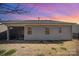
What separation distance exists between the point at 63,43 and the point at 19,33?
150 cm

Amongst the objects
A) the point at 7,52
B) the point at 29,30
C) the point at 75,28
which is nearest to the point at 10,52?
the point at 7,52

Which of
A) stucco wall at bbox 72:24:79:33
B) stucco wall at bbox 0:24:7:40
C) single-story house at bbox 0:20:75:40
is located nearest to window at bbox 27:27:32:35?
single-story house at bbox 0:20:75:40

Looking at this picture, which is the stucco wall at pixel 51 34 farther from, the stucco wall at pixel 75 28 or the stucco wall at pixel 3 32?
the stucco wall at pixel 3 32

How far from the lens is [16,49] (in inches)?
385

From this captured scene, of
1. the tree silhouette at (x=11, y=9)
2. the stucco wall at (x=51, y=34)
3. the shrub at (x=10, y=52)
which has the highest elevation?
the tree silhouette at (x=11, y=9)

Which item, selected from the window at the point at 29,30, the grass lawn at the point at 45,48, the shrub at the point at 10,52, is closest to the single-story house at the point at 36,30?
the window at the point at 29,30

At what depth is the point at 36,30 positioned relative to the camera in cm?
972

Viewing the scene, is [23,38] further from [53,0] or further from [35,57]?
[53,0]

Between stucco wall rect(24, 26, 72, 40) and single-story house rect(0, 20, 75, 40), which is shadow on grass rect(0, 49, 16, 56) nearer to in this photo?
single-story house rect(0, 20, 75, 40)

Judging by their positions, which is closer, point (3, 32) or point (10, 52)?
point (3, 32)

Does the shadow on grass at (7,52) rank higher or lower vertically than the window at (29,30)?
lower

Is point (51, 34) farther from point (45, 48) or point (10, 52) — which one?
point (10, 52)

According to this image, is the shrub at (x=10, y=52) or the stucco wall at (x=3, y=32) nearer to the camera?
the stucco wall at (x=3, y=32)

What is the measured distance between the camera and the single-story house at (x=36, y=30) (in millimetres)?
9609
